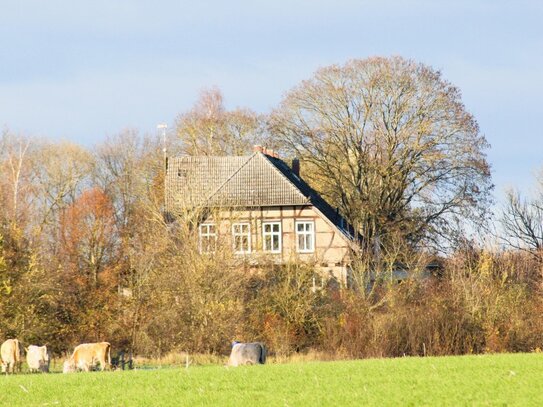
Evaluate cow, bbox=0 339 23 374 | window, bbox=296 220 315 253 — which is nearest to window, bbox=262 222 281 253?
window, bbox=296 220 315 253

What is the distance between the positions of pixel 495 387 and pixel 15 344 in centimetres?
2074

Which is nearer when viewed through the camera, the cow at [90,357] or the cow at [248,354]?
the cow at [248,354]

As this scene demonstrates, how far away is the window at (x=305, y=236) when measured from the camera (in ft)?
189

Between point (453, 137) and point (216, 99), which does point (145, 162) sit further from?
point (453, 137)

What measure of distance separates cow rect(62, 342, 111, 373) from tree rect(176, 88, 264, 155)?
37.8 meters

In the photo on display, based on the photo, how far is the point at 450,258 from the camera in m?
53.9

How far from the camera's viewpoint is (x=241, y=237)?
167ft

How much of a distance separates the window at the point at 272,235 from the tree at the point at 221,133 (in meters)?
15.7

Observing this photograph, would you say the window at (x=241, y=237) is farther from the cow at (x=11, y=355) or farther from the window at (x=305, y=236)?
the cow at (x=11, y=355)

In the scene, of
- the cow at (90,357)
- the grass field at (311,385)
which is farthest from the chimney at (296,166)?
the grass field at (311,385)

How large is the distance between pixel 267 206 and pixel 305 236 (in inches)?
94.0

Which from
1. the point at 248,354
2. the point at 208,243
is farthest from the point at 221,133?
the point at 248,354

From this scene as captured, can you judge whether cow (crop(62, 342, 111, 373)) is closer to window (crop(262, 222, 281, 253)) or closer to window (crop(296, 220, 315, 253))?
window (crop(262, 222, 281, 253))

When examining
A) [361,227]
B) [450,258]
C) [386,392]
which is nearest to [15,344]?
[386,392]
